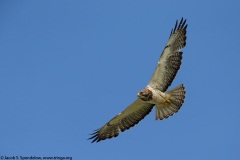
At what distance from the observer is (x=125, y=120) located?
9.85 m

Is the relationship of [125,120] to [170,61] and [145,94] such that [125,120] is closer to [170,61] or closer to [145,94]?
[145,94]

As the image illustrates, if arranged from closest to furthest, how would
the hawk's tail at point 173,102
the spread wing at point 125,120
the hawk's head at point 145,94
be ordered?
the hawk's head at point 145,94, the hawk's tail at point 173,102, the spread wing at point 125,120

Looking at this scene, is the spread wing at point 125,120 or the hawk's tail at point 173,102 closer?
the hawk's tail at point 173,102

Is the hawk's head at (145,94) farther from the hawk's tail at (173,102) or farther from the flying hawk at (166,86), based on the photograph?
the hawk's tail at (173,102)

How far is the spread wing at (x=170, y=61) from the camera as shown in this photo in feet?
29.8

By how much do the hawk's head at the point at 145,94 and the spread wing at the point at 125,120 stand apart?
0.43 metres

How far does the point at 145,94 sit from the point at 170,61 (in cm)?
105

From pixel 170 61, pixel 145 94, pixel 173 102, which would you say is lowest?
pixel 173 102

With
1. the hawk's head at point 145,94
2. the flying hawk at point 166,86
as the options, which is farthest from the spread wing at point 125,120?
the hawk's head at point 145,94

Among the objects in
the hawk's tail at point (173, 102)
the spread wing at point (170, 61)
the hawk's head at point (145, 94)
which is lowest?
the hawk's tail at point (173, 102)

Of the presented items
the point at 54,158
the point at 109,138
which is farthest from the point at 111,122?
the point at 54,158

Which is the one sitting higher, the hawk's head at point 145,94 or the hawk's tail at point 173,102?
the hawk's head at point 145,94

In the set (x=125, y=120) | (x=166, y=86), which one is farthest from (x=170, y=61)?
(x=125, y=120)

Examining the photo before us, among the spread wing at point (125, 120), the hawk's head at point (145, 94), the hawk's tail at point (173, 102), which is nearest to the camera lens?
the hawk's head at point (145, 94)
